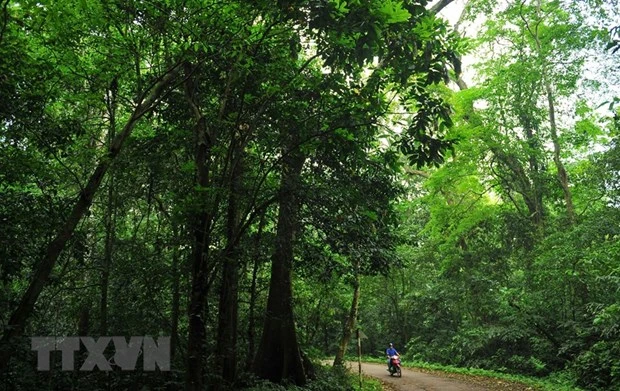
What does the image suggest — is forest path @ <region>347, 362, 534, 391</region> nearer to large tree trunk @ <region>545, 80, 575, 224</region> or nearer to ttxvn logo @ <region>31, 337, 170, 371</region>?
large tree trunk @ <region>545, 80, 575, 224</region>

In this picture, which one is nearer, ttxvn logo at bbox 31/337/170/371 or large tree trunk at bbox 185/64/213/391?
large tree trunk at bbox 185/64/213/391

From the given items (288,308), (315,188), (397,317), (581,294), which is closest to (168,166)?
(315,188)

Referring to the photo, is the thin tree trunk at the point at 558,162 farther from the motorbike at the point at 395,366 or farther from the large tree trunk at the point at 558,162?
the motorbike at the point at 395,366

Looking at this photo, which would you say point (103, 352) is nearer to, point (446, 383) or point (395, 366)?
point (446, 383)

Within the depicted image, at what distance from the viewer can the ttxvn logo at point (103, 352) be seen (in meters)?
7.59

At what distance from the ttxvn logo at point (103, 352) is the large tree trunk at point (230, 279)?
111 cm

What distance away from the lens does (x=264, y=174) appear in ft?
19.6

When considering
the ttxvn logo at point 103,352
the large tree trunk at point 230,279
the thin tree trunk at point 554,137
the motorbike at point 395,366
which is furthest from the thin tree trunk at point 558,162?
the ttxvn logo at point 103,352

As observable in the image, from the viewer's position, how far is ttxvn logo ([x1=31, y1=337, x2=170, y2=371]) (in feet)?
24.9

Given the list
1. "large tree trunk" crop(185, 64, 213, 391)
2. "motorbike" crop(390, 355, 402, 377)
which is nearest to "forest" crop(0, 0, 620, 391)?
"large tree trunk" crop(185, 64, 213, 391)

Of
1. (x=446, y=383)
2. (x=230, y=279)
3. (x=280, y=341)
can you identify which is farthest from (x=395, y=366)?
(x=230, y=279)

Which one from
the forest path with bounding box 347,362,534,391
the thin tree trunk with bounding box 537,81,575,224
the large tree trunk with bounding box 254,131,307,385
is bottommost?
the forest path with bounding box 347,362,534,391

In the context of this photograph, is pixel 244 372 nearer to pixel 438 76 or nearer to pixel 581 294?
pixel 438 76

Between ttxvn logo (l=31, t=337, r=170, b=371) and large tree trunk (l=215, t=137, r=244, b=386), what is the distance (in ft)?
3.65
